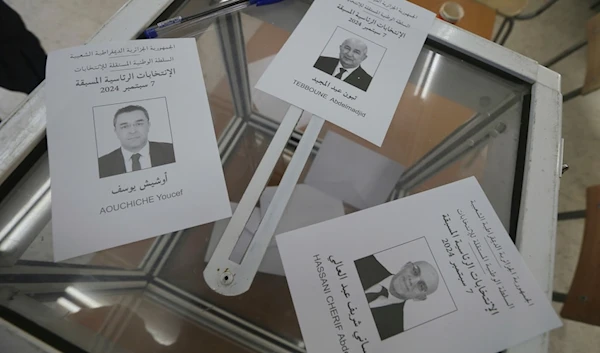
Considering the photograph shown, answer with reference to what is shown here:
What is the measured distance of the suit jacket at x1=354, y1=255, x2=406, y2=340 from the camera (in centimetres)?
38

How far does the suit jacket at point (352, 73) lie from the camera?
19.7 inches

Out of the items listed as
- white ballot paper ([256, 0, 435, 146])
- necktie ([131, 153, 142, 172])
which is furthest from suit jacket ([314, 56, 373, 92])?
necktie ([131, 153, 142, 172])

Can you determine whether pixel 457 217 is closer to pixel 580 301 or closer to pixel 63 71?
→ pixel 580 301

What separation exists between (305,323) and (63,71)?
1.42 ft

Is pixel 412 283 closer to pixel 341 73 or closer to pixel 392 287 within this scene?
pixel 392 287

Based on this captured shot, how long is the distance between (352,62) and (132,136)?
32 centimetres

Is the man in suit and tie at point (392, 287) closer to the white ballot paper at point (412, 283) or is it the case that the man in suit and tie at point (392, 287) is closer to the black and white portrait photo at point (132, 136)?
the white ballot paper at point (412, 283)

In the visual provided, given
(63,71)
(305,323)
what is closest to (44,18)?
(63,71)

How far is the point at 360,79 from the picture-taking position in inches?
19.8

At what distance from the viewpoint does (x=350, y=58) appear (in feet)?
1.69

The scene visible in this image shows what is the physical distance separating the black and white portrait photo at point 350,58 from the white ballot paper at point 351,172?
3.3 inches

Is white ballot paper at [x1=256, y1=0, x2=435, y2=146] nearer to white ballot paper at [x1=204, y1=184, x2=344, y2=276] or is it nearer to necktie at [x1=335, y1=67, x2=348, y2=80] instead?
necktie at [x1=335, y1=67, x2=348, y2=80]

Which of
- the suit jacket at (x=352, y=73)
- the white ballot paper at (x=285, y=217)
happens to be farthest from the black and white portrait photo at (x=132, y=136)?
the suit jacket at (x=352, y=73)

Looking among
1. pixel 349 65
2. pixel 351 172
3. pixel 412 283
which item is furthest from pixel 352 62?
pixel 412 283
